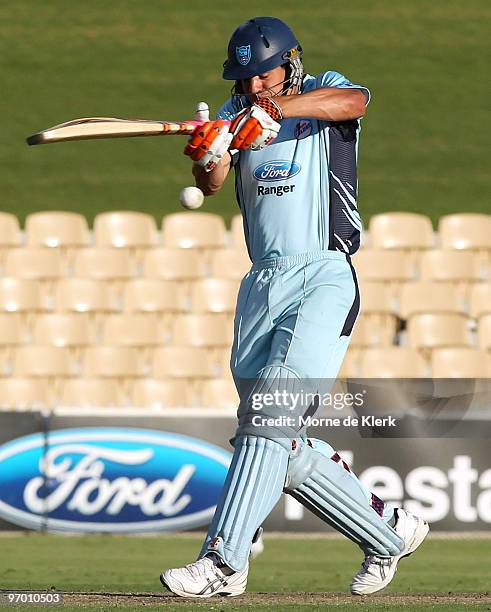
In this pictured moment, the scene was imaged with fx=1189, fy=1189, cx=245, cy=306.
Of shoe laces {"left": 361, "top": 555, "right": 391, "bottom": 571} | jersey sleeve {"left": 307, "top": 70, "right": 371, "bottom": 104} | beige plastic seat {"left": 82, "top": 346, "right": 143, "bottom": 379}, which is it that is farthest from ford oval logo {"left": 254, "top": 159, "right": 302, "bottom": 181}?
beige plastic seat {"left": 82, "top": 346, "right": 143, "bottom": 379}

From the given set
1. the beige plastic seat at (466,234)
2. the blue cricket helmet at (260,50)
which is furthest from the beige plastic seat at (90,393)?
the blue cricket helmet at (260,50)

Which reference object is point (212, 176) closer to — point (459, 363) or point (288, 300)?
point (288, 300)

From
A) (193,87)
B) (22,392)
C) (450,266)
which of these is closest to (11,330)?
(22,392)

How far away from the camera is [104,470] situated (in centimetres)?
736

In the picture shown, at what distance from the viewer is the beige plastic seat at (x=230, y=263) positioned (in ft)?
33.4

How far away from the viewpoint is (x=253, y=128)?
361 centimetres

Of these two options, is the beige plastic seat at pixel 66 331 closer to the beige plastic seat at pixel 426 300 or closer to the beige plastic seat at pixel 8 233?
the beige plastic seat at pixel 8 233

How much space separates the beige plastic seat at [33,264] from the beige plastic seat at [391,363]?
293cm

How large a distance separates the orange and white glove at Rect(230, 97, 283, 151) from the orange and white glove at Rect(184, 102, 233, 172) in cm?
3

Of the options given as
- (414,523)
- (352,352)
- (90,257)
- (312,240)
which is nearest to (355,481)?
(414,523)

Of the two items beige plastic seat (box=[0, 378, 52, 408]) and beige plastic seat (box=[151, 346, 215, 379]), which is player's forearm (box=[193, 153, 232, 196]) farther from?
beige plastic seat (box=[151, 346, 215, 379])

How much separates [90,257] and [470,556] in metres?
4.77

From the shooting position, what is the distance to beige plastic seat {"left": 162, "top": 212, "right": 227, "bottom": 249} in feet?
34.3

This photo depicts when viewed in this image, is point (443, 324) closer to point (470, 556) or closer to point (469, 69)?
point (470, 556)
